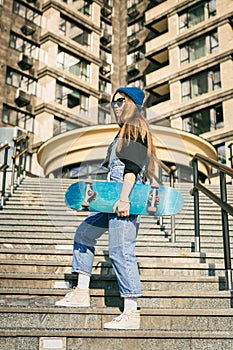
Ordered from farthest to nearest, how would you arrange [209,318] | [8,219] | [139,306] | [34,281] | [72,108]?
[72,108] < [8,219] < [34,281] < [139,306] < [209,318]

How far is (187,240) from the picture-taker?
6215 millimetres

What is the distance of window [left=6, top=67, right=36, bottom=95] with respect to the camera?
31900mm

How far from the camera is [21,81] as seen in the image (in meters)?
32.6

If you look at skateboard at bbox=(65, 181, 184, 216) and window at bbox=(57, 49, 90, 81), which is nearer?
skateboard at bbox=(65, 181, 184, 216)

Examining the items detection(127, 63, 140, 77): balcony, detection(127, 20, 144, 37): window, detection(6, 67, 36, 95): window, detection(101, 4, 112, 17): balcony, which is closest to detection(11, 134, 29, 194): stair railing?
detection(6, 67, 36, 95): window

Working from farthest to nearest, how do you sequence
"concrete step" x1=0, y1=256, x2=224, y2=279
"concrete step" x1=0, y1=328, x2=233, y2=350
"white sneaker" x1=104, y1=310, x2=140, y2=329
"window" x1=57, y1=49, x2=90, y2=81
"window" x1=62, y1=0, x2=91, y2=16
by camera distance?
1. "window" x1=62, y1=0, x2=91, y2=16
2. "window" x1=57, y1=49, x2=90, y2=81
3. "concrete step" x1=0, y1=256, x2=224, y2=279
4. "white sneaker" x1=104, y1=310, x2=140, y2=329
5. "concrete step" x1=0, y1=328, x2=233, y2=350

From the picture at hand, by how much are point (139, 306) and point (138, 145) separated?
1424 mm

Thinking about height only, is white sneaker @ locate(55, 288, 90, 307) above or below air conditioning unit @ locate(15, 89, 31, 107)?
below

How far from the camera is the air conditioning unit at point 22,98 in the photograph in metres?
31.2

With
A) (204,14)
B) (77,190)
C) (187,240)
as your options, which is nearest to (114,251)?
(77,190)

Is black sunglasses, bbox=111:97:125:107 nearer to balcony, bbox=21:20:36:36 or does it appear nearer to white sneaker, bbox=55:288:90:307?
white sneaker, bbox=55:288:90:307

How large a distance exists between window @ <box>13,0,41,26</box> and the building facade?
7 cm

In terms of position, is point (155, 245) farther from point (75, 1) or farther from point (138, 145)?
point (75, 1)

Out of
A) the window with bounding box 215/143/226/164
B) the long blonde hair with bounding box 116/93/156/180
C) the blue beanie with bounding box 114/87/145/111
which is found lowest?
the long blonde hair with bounding box 116/93/156/180
